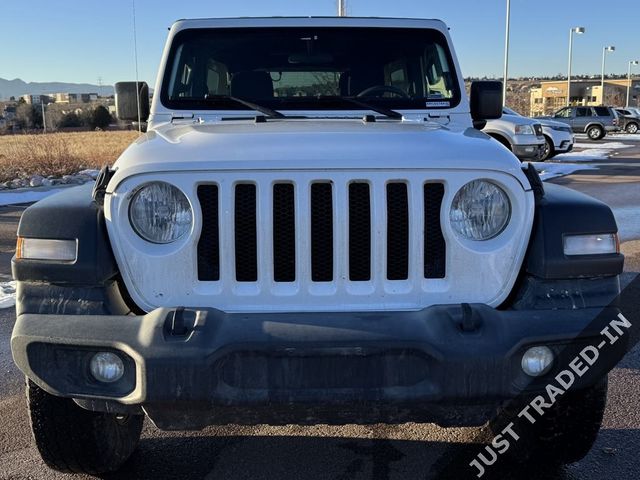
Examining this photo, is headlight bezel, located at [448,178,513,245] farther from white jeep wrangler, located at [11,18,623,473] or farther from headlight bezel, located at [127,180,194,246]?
headlight bezel, located at [127,180,194,246]

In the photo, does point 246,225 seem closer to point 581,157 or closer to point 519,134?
point 519,134

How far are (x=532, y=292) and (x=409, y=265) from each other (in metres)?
0.47

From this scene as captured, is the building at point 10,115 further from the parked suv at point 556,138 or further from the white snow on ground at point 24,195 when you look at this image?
the parked suv at point 556,138

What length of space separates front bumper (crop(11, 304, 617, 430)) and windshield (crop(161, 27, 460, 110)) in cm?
186

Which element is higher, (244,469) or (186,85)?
(186,85)

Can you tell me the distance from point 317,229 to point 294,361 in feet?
1.69

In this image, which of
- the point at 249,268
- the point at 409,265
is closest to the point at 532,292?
the point at 409,265

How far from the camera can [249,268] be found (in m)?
2.40

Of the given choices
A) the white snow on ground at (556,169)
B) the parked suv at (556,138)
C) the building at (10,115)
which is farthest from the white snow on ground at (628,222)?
the building at (10,115)

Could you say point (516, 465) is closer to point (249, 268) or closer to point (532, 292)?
point (532, 292)

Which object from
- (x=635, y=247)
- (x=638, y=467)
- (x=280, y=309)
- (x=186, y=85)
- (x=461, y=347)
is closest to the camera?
(x=461, y=347)

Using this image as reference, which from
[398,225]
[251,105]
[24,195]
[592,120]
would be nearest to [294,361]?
[398,225]

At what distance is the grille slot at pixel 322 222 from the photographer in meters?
2.36

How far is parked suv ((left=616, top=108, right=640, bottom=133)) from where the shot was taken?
37969mm
